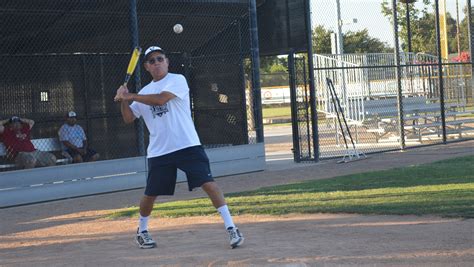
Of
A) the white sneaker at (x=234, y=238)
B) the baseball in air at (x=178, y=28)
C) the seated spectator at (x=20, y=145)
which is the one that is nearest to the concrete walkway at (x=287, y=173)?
the seated spectator at (x=20, y=145)

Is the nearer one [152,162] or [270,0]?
[152,162]

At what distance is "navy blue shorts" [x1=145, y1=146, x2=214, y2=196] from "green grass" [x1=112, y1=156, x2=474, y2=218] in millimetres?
2381

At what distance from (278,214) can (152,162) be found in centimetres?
243

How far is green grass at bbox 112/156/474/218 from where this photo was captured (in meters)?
8.88

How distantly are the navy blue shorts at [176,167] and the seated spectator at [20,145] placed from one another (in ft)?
21.0

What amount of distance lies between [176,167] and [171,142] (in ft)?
0.86

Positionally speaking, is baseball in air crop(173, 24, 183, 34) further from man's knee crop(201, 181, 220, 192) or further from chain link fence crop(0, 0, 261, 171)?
man's knee crop(201, 181, 220, 192)

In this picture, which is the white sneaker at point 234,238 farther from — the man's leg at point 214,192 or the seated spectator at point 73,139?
the seated spectator at point 73,139

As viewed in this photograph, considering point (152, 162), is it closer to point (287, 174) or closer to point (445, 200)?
point (445, 200)

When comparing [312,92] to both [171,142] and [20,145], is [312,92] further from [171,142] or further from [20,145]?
[171,142]

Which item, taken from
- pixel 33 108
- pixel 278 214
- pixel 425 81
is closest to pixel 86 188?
pixel 33 108

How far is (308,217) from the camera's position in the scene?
8.73 meters

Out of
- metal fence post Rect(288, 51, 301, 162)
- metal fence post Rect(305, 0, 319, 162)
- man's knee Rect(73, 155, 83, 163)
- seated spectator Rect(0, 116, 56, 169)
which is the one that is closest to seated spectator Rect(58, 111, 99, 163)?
man's knee Rect(73, 155, 83, 163)

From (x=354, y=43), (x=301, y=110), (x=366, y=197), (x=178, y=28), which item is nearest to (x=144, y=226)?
(x=366, y=197)
